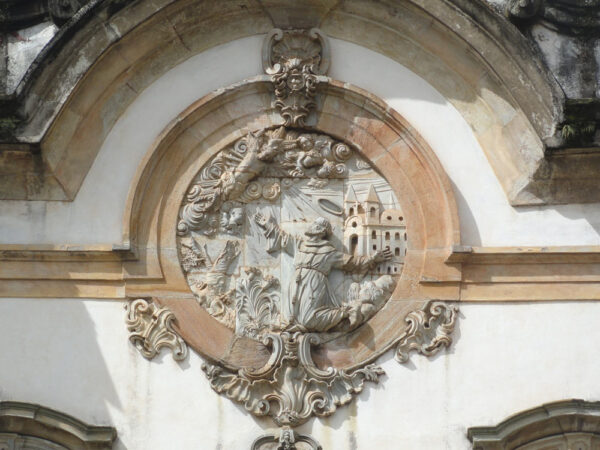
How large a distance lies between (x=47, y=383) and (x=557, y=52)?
18.4 feet

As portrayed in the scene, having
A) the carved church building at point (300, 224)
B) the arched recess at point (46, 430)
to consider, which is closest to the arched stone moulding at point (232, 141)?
the carved church building at point (300, 224)

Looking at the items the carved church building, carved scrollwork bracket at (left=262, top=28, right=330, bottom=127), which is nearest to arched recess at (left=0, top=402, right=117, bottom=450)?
the carved church building

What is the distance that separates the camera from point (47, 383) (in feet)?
48.6

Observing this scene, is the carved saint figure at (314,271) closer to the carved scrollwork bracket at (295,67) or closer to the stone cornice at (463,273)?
the stone cornice at (463,273)

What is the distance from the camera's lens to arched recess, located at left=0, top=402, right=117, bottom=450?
14508 mm

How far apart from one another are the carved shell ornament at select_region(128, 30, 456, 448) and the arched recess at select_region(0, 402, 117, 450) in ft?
2.91

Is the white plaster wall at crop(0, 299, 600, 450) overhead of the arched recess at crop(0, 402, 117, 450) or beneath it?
overhead

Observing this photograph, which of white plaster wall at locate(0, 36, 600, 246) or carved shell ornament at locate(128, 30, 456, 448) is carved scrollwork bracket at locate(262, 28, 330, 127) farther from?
white plaster wall at locate(0, 36, 600, 246)

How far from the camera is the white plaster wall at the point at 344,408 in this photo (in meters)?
14.7

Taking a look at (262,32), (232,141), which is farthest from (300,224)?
(262,32)

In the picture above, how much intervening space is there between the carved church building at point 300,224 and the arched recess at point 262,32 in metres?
0.02

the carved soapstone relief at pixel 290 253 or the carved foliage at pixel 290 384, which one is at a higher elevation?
the carved soapstone relief at pixel 290 253

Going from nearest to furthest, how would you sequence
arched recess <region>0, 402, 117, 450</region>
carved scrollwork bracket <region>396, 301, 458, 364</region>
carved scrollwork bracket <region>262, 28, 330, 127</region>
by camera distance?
arched recess <region>0, 402, 117, 450</region>, carved scrollwork bracket <region>396, 301, 458, 364</region>, carved scrollwork bracket <region>262, 28, 330, 127</region>

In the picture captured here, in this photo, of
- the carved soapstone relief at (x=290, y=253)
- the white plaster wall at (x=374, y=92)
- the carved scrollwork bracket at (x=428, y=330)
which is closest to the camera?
the carved soapstone relief at (x=290, y=253)
